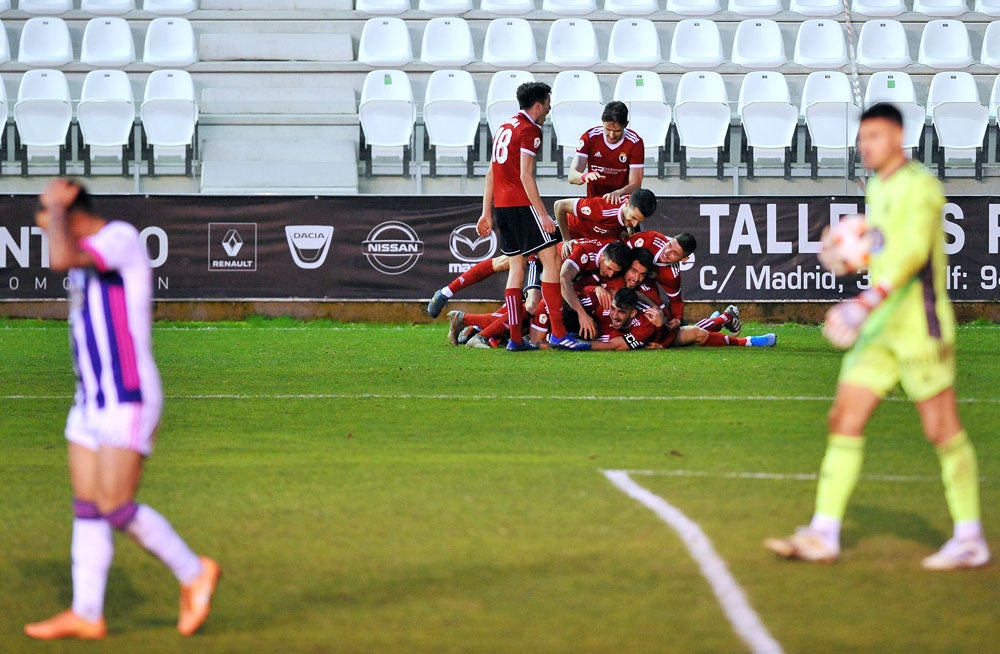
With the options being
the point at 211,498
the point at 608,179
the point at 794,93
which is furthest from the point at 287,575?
the point at 794,93

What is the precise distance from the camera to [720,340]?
13797 mm

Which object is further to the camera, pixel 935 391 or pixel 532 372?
pixel 532 372

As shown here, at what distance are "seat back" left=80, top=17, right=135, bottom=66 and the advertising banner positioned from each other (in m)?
5.47

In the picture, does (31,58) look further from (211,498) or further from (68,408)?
(211,498)

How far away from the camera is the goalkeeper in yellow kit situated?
180 inches

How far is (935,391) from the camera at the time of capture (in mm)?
4613

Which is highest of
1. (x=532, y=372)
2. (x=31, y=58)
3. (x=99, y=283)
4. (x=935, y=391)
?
(x=31, y=58)

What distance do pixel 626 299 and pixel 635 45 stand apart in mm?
10483

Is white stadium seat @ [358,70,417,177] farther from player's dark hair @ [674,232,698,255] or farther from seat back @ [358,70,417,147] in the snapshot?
player's dark hair @ [674,232,698,255]

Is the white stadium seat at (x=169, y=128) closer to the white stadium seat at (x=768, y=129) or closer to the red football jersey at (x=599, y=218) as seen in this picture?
the white stadium seat at (x=768, y=129)

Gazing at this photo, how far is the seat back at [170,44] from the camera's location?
21875 millimetres

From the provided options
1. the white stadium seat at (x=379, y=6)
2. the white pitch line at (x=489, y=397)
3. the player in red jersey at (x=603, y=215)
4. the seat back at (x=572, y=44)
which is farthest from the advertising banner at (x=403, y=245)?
the white pitch line at (x=489, y=397)

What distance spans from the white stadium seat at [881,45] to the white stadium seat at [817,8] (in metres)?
0.72

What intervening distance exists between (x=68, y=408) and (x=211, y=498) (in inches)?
150
